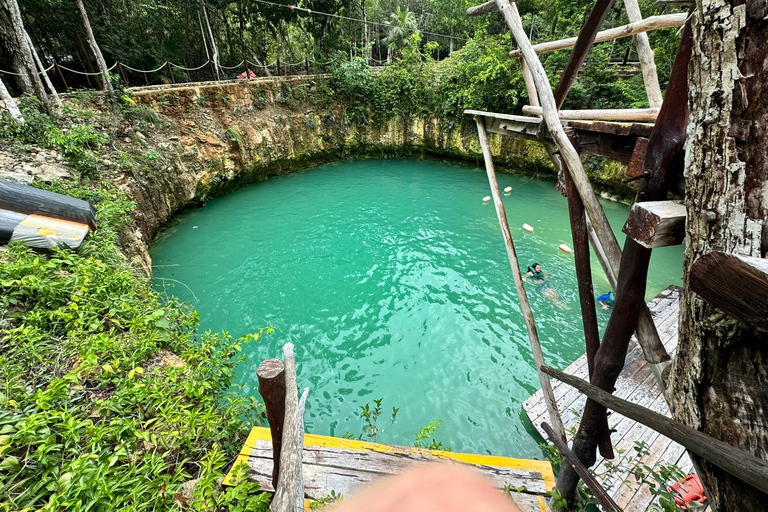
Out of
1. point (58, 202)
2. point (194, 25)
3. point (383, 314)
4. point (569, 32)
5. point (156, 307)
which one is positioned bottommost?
point (383, 314)

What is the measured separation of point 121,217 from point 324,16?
45.1ft

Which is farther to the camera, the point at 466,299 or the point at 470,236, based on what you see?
the point at 470,236

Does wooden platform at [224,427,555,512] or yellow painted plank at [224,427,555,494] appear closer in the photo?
wooden platform at [224,427,555,512]

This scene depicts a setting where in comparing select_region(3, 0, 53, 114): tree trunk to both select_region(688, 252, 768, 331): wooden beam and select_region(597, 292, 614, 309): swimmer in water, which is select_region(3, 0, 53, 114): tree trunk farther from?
select_region(597, 292, 614, 309): swimmer in water

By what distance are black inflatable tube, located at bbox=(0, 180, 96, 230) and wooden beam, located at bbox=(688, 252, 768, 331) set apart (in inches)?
230

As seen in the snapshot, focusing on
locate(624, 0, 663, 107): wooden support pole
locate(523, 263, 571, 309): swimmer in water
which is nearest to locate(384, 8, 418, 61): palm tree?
locate(523, 263, 571, 309): swimmer in water

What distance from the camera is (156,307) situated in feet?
12.0

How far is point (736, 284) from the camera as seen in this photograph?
0.78m

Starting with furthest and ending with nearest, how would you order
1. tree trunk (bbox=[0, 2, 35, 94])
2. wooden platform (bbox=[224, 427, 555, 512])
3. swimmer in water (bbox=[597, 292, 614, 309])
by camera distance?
1. tree trunk (bbox=[0, 2, 35, 94])
2. swimmer in water (bbox=[597, 292, 614, 309])
3. wooden platform (bbox=[224, 427, 555, 512])

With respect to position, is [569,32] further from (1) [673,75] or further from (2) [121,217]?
(2) [121,217]

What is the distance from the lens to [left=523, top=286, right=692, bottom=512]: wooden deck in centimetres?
291

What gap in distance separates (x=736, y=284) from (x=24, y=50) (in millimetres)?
10319

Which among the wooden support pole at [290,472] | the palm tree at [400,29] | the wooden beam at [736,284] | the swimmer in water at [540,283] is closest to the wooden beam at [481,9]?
the wooden beam at [736,284]

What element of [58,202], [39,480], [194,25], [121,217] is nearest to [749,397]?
[39,480]
